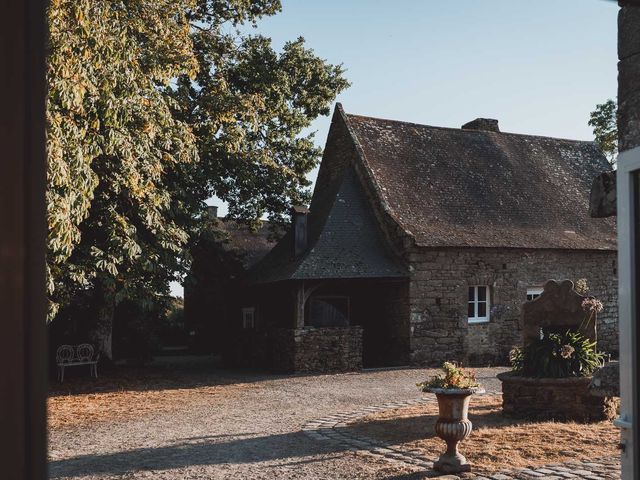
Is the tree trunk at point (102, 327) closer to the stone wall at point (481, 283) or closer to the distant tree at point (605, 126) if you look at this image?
the stone wall at point (481, 283)

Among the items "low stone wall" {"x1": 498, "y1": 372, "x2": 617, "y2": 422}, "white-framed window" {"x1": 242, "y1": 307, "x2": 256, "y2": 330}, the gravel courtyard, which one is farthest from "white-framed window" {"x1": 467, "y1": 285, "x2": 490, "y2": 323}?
"low stone wall" {"x1": 498, "y1": 372, "x2": 617, "y2": 422}

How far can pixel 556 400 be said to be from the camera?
974 cm

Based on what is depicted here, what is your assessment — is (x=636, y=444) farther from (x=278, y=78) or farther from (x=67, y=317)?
(x=278, y=78)

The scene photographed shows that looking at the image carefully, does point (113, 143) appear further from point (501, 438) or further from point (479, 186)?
point (479, 186)

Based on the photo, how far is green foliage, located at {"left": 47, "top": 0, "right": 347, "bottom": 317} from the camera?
10570 millimetres

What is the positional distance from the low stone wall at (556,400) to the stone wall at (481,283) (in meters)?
8.08

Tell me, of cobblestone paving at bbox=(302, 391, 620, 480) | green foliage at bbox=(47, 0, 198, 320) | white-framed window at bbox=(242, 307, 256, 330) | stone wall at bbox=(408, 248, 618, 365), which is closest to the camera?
cobblestone paving at bbox=(302, 391, 620, 480)

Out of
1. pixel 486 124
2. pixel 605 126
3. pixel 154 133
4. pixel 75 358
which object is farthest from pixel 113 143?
pixel 605 126

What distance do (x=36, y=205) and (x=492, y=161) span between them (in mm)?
22410

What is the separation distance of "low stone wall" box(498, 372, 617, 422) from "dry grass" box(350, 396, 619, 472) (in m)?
0.21

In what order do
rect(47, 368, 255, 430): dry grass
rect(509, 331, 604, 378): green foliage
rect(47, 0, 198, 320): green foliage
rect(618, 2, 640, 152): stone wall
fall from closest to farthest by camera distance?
rect(618, 2, 640, 152): stone wall, rect(509, 331, 604, 378): green foliage, rect(47, 0, 198, 320): green foliage, rect(47, 368, 255, 430): dry grass

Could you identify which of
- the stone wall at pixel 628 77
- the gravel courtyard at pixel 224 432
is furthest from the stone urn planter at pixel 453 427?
the stone wall at pixel 628 77

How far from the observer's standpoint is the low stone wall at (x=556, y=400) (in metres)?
9.55

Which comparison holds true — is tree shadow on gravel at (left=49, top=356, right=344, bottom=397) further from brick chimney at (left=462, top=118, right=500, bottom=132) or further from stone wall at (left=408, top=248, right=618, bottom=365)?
brick chimney at (left=462, top=118, right=500, bottom=132)
